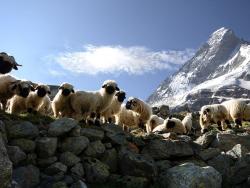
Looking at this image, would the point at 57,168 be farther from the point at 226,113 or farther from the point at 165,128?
the point at 226,113

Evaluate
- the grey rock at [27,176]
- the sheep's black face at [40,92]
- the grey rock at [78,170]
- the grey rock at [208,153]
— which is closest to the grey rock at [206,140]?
the grey rock at [208,153]

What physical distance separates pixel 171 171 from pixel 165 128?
12.2m

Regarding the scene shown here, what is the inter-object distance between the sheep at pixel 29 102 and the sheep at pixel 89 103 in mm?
1889

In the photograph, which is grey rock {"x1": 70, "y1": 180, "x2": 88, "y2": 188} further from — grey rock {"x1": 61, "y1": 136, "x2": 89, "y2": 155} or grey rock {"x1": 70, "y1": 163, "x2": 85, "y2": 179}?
grey rock {"x1": 61, "y1": 136, "x2": 89, "y2": 155}

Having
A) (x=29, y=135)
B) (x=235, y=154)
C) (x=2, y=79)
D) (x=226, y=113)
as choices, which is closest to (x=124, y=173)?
(x=29, y=135)

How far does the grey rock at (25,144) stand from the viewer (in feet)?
59.4

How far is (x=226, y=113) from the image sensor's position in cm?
3697

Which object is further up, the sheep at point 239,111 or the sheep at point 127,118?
the sheep at point 239,111

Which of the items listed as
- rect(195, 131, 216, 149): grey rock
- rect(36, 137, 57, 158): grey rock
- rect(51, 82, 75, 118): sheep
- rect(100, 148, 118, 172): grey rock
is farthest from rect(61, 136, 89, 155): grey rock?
rect(195, 131, 216, 149): grey rock

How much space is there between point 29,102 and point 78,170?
794 cm

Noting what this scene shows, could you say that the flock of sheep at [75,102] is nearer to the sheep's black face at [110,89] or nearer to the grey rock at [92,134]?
the sheep's black face at [110,89]

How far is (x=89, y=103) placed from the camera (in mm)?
25109

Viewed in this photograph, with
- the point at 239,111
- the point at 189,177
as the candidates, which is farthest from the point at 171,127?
the point at 189,177

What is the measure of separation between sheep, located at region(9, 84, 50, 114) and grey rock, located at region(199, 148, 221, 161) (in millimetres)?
9713
